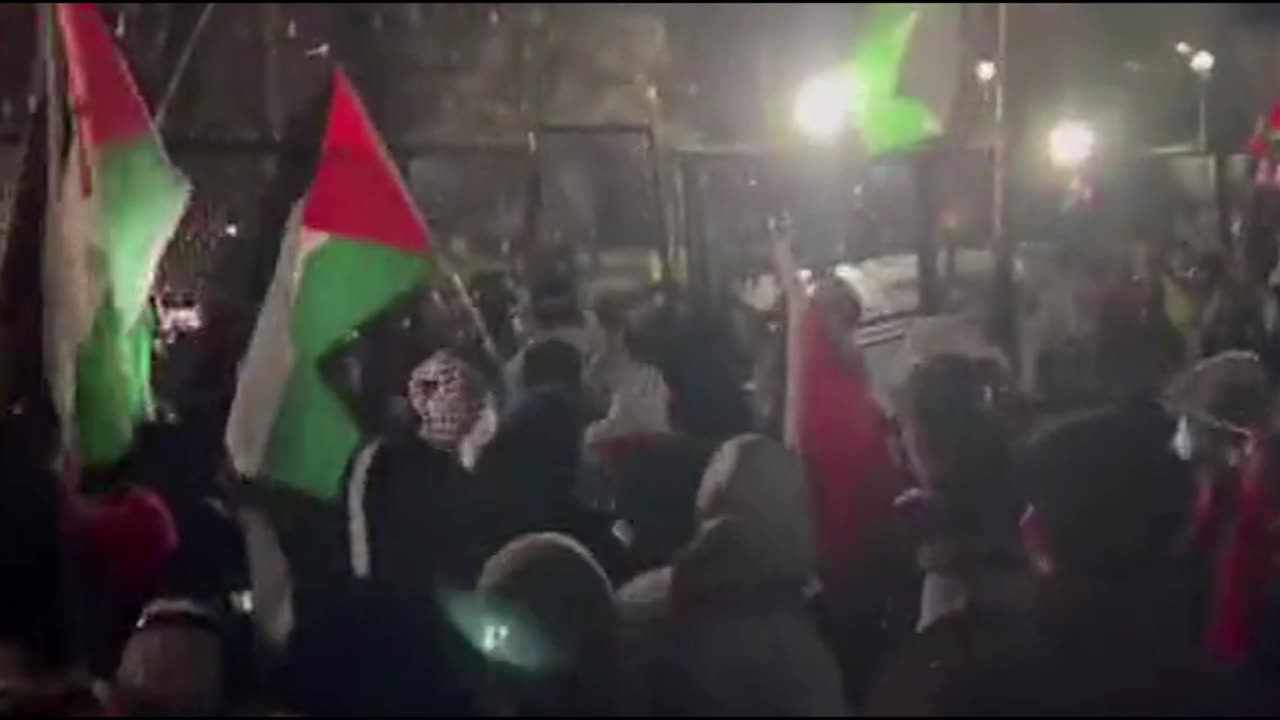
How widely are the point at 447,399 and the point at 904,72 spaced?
978 mm

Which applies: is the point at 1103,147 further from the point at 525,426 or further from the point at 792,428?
the point at 525,426

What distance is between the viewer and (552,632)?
7.60ft

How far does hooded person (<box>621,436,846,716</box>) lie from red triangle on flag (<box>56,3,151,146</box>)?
86 cm

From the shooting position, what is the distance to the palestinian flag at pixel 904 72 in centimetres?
230

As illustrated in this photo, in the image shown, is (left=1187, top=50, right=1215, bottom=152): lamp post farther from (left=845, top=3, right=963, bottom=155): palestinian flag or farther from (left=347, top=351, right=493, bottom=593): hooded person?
(left=347, top=351, right=493, bottom=593): hooded person

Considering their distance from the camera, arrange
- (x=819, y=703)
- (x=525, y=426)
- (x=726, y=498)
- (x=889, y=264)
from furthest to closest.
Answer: (x=525, y=426) < (x=889, y=264) < (x=726, y=498) < (x=819, y=703)

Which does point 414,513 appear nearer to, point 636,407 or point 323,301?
point 323,301

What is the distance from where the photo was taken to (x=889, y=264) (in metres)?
2.71

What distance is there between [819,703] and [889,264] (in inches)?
27.0

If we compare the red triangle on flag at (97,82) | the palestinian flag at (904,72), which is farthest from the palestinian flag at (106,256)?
the palestinian flag at (904,72)

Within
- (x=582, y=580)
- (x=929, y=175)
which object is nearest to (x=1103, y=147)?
(x=929, y=175)

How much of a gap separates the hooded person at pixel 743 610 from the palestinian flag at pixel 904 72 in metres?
0.42

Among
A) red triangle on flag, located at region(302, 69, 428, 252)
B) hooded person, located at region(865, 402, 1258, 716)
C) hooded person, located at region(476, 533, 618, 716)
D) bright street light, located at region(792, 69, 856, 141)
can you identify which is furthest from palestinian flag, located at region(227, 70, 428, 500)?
hooded person, located at region(865, 402, 1258, 716)

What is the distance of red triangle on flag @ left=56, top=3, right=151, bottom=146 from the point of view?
2.39m
